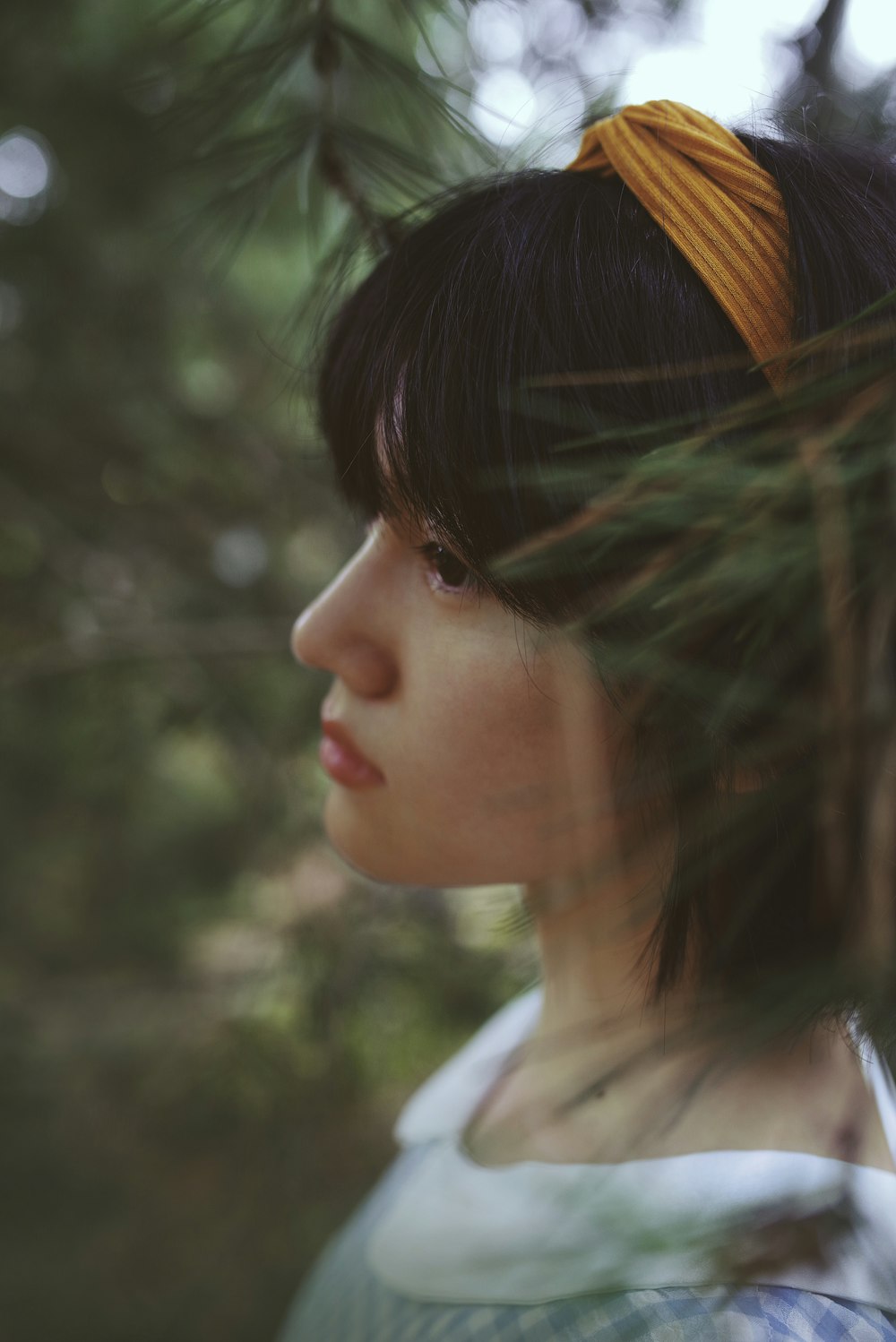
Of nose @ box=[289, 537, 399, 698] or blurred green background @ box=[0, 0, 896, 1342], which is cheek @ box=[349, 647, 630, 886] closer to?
nose @ box=[289, 537, 399, 698]

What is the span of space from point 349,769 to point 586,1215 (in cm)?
30

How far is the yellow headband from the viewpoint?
0.37m

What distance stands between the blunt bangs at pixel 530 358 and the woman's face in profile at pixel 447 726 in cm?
4

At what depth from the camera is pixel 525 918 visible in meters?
0.27

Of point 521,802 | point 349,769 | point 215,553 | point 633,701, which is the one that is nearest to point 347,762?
point 349,769

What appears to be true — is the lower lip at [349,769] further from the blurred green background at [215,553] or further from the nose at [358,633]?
the blurred green background at [215,553]

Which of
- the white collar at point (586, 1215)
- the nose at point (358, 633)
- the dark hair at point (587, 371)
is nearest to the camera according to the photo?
the white collar at point (586, 1215)

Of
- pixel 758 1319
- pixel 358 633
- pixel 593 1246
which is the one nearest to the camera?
pixel 593 1246

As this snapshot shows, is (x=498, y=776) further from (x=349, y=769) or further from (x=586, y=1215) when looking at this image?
(x=586, y=1215)

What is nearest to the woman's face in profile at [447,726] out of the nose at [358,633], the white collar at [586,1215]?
the nose at [358,633]

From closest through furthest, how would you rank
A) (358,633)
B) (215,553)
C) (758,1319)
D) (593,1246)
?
(593,1246), (758,1319), (358,633), (215,553)

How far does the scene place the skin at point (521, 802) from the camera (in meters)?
0.40

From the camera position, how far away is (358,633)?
0.47m

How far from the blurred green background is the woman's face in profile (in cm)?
16
